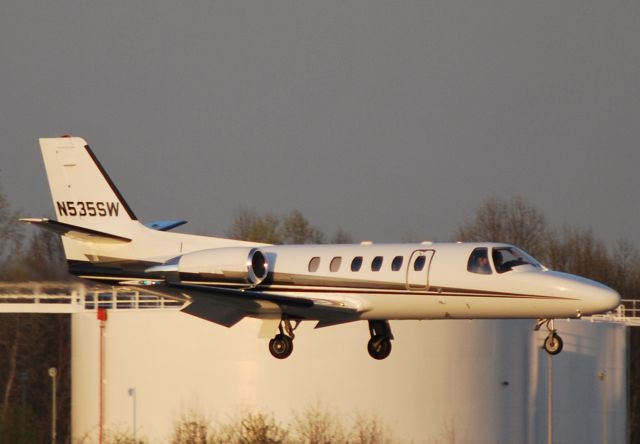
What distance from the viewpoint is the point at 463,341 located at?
130 feet

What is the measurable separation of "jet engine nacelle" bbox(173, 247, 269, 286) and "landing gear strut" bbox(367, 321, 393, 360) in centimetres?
329

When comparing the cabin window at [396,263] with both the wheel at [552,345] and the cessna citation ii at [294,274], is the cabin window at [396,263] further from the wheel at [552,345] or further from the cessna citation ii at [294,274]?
the wheel at [552,345]

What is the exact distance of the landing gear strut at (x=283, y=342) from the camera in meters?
33.0

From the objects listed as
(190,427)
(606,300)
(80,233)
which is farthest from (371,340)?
(190,427)

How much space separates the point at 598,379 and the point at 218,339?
42.9ft

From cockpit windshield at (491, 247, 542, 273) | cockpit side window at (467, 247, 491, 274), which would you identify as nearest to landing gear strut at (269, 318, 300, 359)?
cockpit side window at (467, 247, 491, 274)

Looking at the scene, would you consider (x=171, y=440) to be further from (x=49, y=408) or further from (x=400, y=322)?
(x=49, y=408)

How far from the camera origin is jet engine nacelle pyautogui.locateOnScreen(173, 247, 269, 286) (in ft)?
107

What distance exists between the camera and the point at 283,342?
3306 cm

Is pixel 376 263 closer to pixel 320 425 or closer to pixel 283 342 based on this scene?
pixel 283 342

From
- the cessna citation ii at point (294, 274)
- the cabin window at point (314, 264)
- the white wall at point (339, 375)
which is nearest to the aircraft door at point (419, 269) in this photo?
the cessna citation ii at point (294, 274)

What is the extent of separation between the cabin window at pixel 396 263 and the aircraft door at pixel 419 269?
25 cm

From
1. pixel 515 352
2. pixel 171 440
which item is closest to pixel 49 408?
pixel 171 440

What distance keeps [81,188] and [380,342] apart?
30.0 ft
